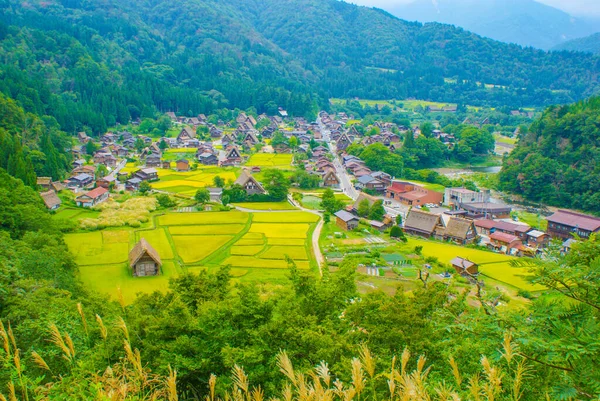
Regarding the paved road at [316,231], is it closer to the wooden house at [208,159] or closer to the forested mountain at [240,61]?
the wooden house at [208,159]

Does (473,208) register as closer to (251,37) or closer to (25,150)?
(25,150)

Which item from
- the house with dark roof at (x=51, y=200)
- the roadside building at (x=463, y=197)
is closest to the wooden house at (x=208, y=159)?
the house with dark roof at (x=51, y=200)

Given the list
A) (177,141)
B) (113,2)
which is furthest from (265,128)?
(113,2)

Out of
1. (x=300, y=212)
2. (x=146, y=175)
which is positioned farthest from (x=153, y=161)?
(x=300, y=212)

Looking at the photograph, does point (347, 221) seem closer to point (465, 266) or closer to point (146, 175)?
point (465, 266)

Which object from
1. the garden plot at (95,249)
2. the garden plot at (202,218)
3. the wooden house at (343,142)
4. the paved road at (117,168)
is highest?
the garden plot at (95,249)

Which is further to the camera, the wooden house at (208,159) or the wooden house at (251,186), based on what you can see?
the wooden house at (208,159)

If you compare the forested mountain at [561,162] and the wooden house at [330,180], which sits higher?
the forested mountain at [561,162]
